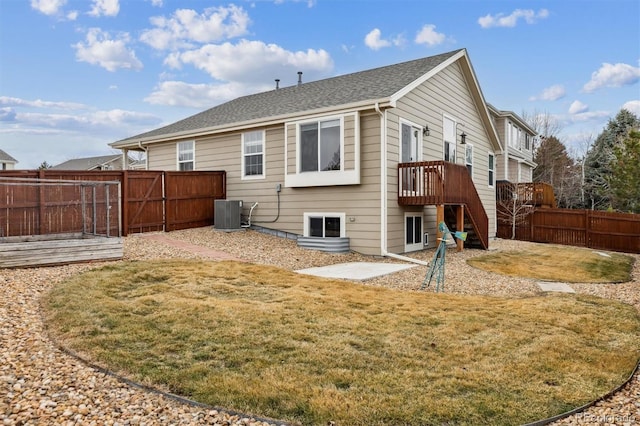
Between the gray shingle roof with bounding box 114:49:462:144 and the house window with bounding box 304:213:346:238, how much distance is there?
2.98 meters

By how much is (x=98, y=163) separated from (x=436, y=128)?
41.8 metres

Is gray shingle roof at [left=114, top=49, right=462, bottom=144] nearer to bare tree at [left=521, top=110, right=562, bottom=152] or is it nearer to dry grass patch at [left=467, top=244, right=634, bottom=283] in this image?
dry grass patch at [left=467, top=244, right=634, bottom=283]

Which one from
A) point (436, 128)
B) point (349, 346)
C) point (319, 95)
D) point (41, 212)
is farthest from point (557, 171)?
point (349, 346)

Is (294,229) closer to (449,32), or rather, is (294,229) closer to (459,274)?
(459,274)

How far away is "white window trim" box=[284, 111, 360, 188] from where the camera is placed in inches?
438

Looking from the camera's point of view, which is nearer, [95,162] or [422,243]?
[422,243]

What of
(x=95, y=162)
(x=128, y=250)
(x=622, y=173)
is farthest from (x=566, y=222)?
(x=95, y=162)

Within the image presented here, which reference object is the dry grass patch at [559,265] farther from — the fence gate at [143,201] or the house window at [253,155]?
the fence gate at [143,201]

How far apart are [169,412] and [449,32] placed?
65.1ft

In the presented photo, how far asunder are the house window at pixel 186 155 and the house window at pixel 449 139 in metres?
8.91

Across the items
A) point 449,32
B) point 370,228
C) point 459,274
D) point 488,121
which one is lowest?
point 459,274

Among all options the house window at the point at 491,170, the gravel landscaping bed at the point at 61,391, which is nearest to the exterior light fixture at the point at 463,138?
the house window at the point at 491,170

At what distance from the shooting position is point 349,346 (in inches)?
164

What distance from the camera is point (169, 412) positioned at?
9.76 ft
